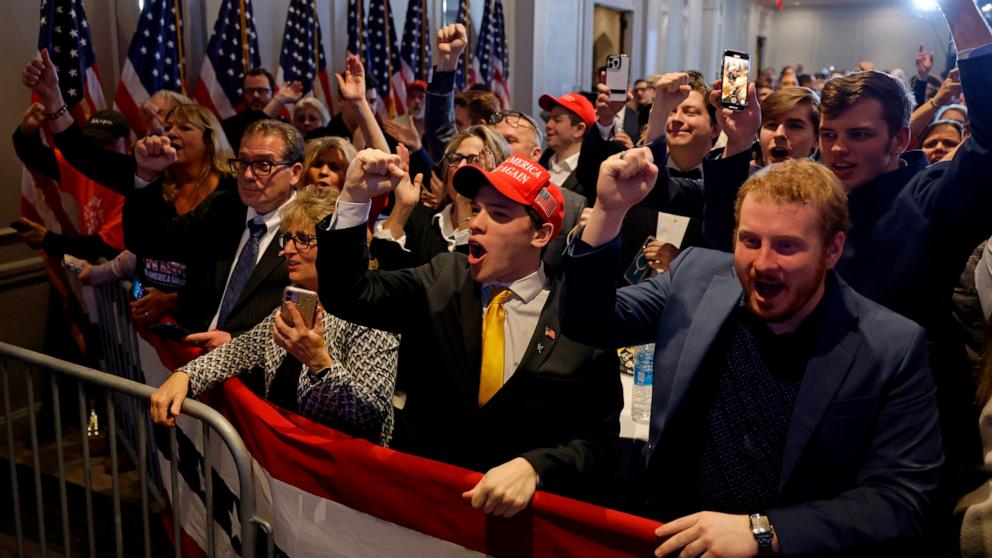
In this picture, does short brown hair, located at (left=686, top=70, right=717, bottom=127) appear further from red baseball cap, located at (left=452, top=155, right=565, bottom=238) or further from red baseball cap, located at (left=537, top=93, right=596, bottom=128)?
red baseball cap, located at (left=452, top=155, right=565, bottom=238)

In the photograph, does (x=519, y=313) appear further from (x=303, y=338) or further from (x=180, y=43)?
(x=180, y=43)

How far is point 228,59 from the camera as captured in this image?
668 centimetres

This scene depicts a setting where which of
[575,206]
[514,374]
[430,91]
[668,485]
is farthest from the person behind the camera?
[430,91]

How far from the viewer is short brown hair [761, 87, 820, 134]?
131 inches

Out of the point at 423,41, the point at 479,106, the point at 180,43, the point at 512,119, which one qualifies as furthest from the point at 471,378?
the point at 423,41

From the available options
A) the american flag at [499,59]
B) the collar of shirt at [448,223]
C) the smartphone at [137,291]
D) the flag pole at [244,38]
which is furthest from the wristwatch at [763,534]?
the american flag at [499,59]

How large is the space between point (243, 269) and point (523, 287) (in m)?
1.45

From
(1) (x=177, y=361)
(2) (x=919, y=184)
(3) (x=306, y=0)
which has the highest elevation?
(3) (x=306, y=0)

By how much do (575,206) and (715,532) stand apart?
6.95 ft

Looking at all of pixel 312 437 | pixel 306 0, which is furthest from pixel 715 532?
pixel 306 0

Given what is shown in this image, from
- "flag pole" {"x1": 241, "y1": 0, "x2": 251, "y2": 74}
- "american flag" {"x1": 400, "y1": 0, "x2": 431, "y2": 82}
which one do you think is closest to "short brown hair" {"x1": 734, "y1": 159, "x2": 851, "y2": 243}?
"flag pole" {"x1": 241, "y1": 0, "x2": 251, "y2": 74}

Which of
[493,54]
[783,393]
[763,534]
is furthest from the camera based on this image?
[493,54]

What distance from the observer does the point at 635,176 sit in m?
1.78

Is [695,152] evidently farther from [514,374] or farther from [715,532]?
[715,532]
